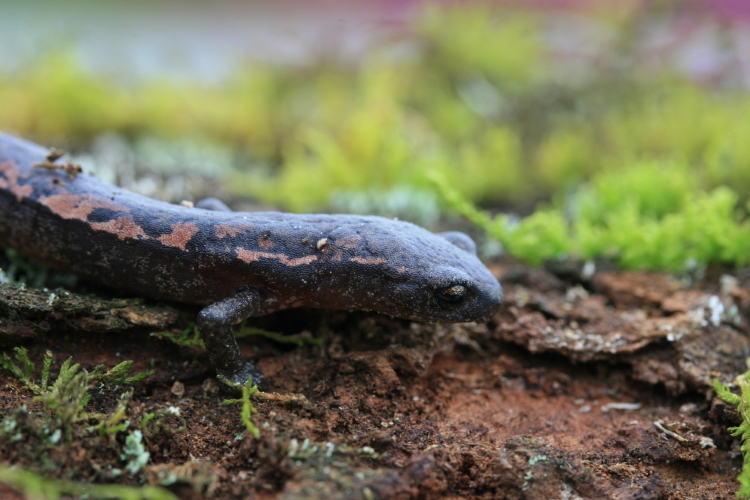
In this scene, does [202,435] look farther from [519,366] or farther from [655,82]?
[655,82]

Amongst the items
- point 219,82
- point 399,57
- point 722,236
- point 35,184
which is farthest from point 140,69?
point 722,236

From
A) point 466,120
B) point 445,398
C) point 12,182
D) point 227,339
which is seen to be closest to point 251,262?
point 227,339

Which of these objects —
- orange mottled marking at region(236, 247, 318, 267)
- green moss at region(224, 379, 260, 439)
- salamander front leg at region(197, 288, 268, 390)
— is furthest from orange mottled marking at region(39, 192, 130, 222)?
green moss at region(224, 379, 260, 439)

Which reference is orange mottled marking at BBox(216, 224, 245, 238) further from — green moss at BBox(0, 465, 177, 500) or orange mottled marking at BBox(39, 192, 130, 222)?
green moss at BBox(0, 465, 177, 500)

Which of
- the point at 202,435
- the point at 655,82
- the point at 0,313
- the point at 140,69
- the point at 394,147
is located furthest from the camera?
the point at 140,69

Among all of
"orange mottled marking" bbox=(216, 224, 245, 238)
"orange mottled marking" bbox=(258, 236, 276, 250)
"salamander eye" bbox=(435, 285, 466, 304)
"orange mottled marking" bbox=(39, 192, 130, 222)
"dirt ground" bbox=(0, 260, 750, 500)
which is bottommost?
"dirt ground" bbox=(0, 260, 750, 500)
